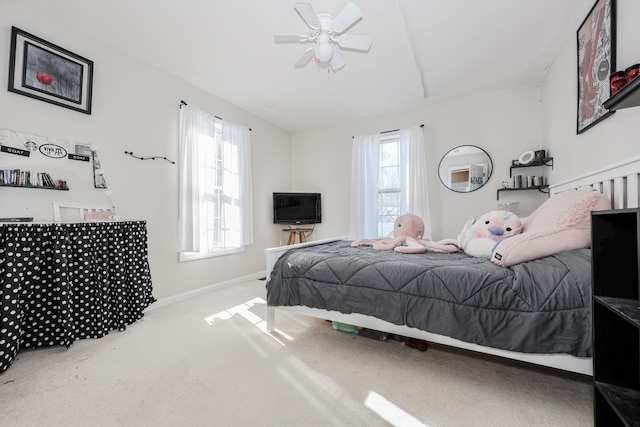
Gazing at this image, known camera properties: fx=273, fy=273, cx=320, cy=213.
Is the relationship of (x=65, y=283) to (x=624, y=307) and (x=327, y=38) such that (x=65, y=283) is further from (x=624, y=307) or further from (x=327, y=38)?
(x=624, y=307)

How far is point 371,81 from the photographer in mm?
3188

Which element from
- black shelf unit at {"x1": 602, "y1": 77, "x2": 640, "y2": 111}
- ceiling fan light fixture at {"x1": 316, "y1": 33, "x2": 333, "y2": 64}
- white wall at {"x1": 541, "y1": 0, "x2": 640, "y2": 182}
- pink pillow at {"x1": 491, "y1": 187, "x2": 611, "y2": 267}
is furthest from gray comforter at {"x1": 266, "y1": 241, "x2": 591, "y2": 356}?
ceiling fan light fixture at {"x1": 316, "y1": 33, "x2": 333, "y2": 64}

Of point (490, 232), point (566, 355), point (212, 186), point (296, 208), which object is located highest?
point (212, 186)

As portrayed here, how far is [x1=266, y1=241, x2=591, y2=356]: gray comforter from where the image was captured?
3.94 ft

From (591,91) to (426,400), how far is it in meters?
2.38

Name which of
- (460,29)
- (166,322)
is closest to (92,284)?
(166,322)


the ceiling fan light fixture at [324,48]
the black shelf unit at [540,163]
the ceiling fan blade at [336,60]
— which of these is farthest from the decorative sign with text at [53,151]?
the black shelf unit at [540,163]

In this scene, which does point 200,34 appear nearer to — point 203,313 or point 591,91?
point 203,313

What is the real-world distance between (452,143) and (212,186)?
127 inches

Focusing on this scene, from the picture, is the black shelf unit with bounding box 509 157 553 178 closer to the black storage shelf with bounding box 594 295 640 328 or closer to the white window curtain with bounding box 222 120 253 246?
the black storage shelf with bounding box 594 295 640 328

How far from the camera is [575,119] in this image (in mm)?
2309

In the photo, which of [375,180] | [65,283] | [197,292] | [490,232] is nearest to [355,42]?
[490,232]

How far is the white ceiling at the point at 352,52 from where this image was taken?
206 cm

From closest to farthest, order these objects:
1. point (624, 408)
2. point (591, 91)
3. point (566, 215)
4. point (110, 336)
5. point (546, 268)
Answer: point (624, 408) < point (546, 268) < point (566, 215) < point (591, 91) < point (110, 336)
